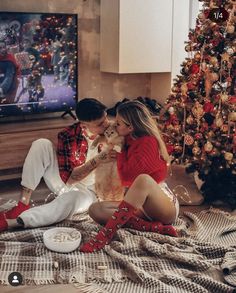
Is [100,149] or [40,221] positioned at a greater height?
[100,149]

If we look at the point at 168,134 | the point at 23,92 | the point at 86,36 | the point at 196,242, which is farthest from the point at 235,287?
the point at 86,36

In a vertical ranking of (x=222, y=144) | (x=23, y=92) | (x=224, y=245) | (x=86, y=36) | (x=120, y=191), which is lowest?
(x=224, y=245)

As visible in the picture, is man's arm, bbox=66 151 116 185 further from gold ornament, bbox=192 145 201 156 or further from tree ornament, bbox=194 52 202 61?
tree ornament, bbox=194 52 202 61

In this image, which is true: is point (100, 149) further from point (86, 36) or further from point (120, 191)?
point (86, 36)

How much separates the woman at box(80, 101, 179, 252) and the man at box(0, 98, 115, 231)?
169 mm

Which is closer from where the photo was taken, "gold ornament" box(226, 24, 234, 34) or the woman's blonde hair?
the woman's blonde hair

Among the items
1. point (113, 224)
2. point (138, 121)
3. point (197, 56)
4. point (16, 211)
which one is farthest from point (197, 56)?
point (16, 211)

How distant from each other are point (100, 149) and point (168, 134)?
81cm

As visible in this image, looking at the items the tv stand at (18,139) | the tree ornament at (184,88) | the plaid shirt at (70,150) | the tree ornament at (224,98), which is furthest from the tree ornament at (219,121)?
the tv stand at (18,139)

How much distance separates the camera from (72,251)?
9.48ft

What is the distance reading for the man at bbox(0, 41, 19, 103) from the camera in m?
4.14

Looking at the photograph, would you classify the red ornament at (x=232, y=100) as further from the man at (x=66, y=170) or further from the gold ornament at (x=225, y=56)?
the man at (x=66, y=170)

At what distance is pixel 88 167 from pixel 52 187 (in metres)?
0.39

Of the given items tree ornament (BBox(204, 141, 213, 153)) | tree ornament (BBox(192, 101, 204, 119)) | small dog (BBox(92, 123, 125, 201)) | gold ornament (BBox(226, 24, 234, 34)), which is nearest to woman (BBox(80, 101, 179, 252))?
small dog (BBox(92, 123, 125, 201))
